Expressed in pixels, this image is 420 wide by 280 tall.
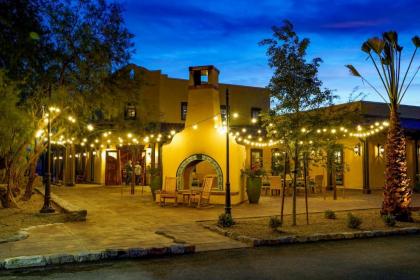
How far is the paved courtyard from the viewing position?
9891 mm

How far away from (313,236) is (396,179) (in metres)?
4.35

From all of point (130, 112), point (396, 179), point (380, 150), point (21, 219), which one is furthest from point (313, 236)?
point (130, 112)

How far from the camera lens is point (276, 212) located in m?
15.9

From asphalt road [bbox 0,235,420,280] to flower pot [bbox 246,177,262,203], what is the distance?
835cm

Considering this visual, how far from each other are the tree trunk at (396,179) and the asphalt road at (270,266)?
149 inches

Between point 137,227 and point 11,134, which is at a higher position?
point 11,134

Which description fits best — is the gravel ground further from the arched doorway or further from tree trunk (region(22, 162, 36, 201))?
the arched doorway

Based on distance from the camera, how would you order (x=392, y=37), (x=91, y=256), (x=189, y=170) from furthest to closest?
(x=189, y=170) → (x=392, y=37) → (x=91, y=256)

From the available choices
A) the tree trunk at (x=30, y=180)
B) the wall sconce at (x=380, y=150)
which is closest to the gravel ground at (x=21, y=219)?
the tree trunk at (x=30, y=180)

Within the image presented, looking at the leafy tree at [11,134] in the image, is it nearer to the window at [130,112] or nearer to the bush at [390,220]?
the bush at [390,220]

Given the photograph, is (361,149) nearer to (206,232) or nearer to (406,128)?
(406,128)

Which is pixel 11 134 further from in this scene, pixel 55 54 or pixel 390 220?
pixel 390 220

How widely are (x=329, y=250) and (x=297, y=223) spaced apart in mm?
3454

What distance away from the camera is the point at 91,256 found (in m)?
8.85
